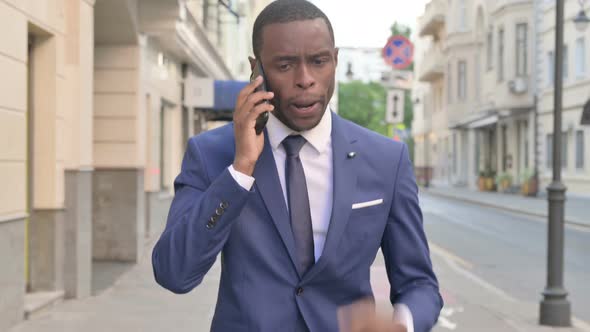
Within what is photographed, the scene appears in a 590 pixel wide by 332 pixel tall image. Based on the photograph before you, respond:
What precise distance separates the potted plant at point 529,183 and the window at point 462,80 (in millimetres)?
16058

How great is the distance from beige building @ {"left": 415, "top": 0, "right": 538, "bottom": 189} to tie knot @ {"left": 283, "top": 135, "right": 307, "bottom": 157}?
35247 millimetres

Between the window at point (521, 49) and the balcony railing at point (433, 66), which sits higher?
the balcony railing at point (433, 66)

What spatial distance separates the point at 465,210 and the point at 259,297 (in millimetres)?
26777

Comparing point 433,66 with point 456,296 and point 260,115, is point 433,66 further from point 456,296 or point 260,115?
point 260,115

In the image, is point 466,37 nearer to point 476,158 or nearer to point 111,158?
point 476,158

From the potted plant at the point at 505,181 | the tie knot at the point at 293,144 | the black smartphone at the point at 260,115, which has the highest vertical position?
the black smartphone at the point at 260,115

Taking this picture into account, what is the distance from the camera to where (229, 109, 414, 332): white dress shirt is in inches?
89.8

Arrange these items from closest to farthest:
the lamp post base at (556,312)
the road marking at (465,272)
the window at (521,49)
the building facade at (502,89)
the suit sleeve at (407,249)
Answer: the suit sleeve at (407,249) < the lamp post base at (556,312) < the road marking at (465,272) < the building facade at (502,89) < the window at (521,49)

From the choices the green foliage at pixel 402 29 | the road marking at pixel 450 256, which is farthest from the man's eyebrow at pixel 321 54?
the green foliage at pixel 402 29

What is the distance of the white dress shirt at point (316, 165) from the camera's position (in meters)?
2.28

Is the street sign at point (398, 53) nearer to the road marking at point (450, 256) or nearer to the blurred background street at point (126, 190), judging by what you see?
the blurred background street at point (126, 190)

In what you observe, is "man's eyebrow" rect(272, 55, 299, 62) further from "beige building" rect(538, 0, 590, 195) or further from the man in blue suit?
"beige building" rect(538, 0, 590, 195)

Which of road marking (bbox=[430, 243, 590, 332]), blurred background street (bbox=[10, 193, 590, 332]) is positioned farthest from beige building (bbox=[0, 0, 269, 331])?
road marking (bbox=[430, 243, 590, 332])

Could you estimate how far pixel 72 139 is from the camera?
9109 mm
